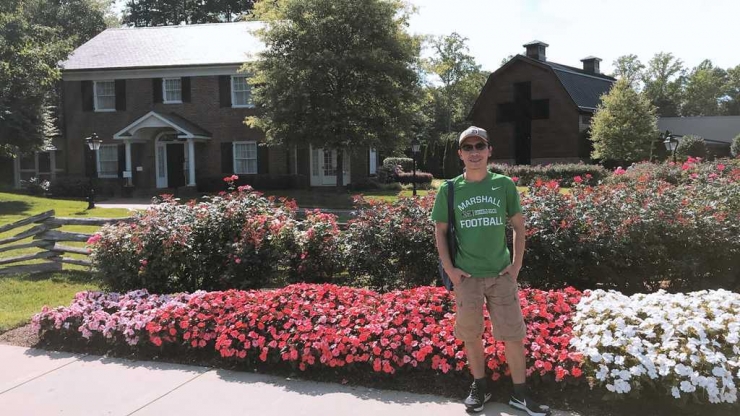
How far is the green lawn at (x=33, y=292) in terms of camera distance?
6.79m

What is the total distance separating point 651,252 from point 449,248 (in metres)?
3.60

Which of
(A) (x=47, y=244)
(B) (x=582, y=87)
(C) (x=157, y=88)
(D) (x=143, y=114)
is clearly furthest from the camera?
(B) (x=582, y=87)

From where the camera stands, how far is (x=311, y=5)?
2053 centimetres

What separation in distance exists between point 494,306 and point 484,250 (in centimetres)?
40

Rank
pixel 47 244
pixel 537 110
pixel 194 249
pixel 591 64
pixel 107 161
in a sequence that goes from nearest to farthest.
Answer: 1. pixel 194 249
2. pixel 47 244
3. pixel 107 161
4. pixel 537 110
5. pixel 591 64

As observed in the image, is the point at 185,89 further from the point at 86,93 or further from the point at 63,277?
the point at 63,277

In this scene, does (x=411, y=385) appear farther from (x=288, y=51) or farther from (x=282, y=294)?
(x=288, y=51)

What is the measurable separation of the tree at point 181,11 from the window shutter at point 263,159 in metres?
31.1

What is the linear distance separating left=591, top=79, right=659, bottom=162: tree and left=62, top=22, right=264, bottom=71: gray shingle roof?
20.7 meters

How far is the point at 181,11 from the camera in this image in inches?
2100

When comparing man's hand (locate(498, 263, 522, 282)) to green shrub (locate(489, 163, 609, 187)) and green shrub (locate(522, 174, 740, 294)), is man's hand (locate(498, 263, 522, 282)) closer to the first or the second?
green shrub (locate(522, 174, 740, 294))

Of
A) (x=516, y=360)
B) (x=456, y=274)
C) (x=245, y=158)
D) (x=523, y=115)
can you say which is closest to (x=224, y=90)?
(x=245, y=158)

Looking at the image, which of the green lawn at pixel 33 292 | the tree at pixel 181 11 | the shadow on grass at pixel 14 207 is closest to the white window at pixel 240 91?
the shadow on grass at pixel 14 207

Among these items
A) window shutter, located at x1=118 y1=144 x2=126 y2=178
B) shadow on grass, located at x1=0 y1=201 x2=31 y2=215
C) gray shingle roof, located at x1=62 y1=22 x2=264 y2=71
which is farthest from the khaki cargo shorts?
window shutter, located at x1=118 y1=144 x2=126 y2=178
